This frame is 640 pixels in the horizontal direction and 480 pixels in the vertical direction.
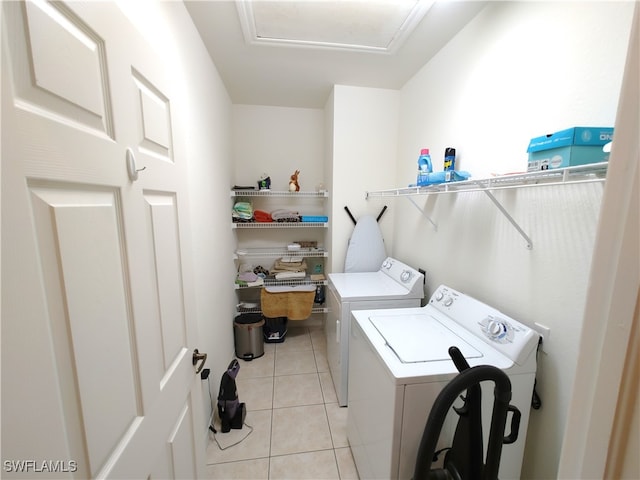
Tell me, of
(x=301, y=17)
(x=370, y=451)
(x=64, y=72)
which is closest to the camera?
(x=64, y=72)

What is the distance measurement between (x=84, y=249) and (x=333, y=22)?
175 centimetres

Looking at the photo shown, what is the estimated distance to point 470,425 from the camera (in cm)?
91

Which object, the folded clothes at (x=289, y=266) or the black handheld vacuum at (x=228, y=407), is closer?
the black handheld vacuum at (x=228, y=407)

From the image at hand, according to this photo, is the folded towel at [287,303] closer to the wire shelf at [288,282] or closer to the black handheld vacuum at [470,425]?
the wire shelf at [288,282]

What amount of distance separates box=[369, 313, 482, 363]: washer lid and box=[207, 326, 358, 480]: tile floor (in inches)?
37.0

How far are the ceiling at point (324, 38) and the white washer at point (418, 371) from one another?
1.64m

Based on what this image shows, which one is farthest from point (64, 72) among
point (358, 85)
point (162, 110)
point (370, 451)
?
point (358, 85)

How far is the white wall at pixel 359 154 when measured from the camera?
7.98ft

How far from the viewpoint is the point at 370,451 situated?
1.30 m

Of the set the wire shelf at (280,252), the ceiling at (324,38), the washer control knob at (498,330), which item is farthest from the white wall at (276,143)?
the washer control knob at (498,330)

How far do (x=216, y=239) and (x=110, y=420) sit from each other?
154 cm

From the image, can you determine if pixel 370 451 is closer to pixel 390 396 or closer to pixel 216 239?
pixel 390 396

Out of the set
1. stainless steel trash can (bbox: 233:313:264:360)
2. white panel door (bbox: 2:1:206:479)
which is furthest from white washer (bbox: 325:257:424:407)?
white panel door (bbox: 2:1:206:479)

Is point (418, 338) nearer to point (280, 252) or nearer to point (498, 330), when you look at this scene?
point (498, 330)
